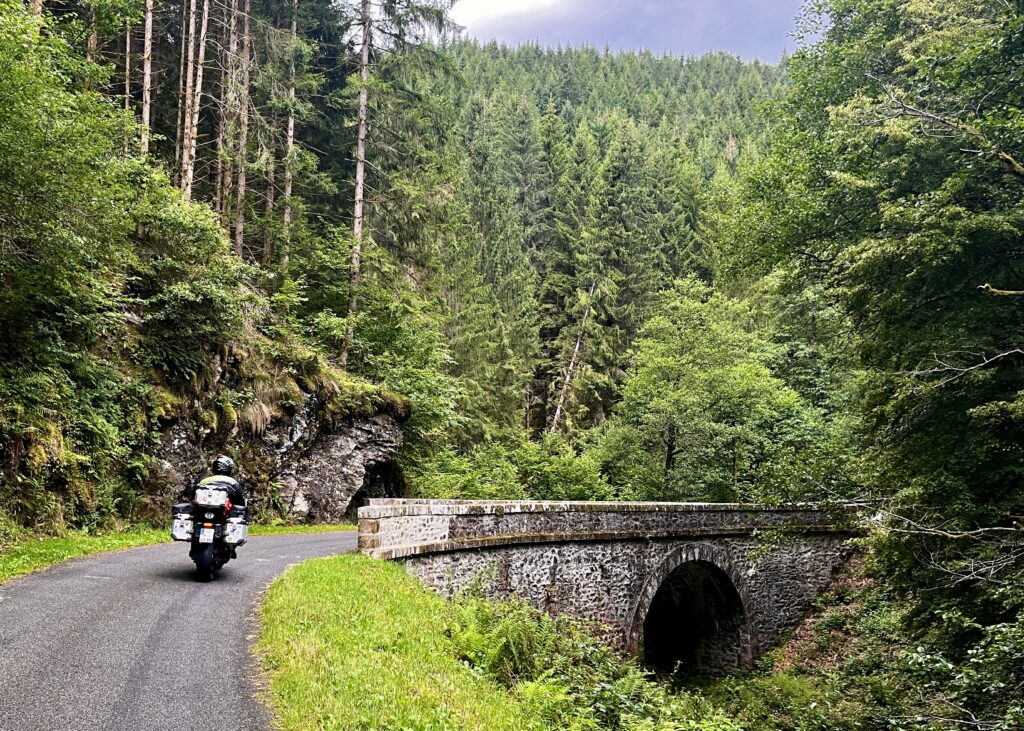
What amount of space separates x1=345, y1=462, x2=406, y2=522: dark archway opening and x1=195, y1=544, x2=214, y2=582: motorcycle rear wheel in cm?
1103

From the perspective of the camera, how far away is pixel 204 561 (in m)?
8.00

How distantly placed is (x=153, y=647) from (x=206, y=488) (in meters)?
3.05

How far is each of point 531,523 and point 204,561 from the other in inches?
276

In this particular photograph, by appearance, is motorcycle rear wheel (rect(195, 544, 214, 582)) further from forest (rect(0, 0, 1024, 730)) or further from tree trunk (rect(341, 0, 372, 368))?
tree trunk (rect(341, 0, 372, 368))

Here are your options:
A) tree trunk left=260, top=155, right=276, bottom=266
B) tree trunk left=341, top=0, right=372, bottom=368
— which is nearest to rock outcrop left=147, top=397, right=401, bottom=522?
tree trunk left=341, top=0, right=372, bottom=368

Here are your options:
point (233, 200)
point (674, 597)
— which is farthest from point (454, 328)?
point (674, 597)

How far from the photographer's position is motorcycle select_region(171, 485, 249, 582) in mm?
8039

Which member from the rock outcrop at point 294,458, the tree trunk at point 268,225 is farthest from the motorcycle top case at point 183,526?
the tree trunk at point 268,225

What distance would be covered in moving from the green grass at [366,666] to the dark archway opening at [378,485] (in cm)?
1165

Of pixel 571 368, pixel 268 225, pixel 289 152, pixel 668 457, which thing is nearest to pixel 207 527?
pixel 268 225

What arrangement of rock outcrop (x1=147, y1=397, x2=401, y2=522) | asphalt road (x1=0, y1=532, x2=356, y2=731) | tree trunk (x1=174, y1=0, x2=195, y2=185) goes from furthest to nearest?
1. tree trunk (x1=174, y1=0, x2=195, y2=185)
2. rock outcrop (x1=147, y1=397, x2=401, y2=522)
3. asphalt road (x1=0, y1=532, x2=356, y2=731)

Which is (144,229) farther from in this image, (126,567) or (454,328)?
(454,328)

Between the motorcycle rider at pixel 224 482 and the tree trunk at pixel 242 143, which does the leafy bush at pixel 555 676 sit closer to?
the motorcycle rider at pixel 224 482

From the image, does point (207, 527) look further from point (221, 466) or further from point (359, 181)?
point (359, 181)
